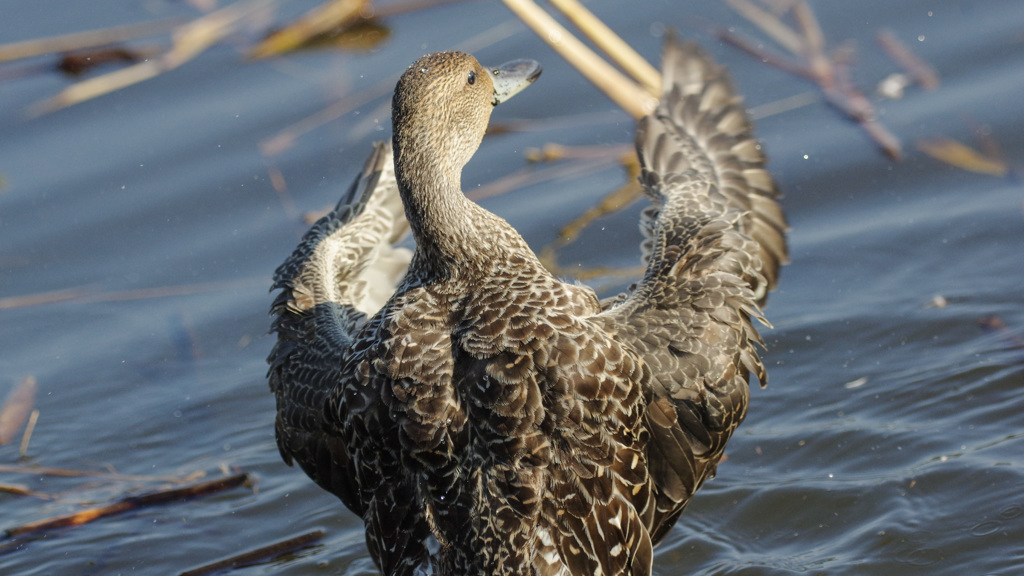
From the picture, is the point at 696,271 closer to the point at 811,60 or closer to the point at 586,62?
the point at 586,62

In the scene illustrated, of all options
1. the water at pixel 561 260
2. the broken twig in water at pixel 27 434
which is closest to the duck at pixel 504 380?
the water at pixel 561 260

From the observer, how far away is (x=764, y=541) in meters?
5.11

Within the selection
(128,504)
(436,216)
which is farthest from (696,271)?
(128,504)

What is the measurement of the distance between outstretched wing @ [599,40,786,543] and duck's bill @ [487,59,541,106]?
2.63ft

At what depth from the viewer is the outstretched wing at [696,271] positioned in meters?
4.17

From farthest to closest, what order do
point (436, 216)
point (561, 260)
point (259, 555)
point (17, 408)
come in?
point (561, 260) < point (17, 408) < point (259, 555) < point (436, 216)

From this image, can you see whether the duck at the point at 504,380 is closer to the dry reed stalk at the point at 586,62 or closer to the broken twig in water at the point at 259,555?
the broken twig in water at the point at 259,555

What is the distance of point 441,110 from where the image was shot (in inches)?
168

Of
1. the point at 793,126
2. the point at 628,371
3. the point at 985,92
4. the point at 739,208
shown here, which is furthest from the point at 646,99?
the point at 628,371

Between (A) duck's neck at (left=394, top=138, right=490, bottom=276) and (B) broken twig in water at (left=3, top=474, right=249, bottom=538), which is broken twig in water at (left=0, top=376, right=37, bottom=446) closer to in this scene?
(B) broken twig in water at (left=3, top=474, right=249, bottom=538)

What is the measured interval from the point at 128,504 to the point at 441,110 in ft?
8.65

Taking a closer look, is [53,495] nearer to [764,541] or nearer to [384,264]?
[384,264]

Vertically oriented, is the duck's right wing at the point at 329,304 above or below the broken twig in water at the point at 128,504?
above

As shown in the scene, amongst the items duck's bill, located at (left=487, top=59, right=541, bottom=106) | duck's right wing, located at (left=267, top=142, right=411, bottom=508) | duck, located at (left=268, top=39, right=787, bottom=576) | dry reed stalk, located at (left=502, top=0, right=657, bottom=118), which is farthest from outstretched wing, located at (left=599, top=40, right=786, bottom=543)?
duck's right wing, located at (left=267, top=142, right=411, bottom=508)
